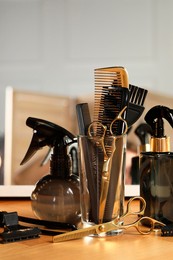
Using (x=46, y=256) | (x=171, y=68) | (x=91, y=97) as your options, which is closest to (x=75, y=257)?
(x=46, y=256)

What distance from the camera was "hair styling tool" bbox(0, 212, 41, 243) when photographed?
0.69m

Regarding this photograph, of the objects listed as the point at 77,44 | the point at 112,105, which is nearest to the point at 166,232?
the point at 112,105

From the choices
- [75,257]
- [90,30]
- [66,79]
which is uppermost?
[90,30]

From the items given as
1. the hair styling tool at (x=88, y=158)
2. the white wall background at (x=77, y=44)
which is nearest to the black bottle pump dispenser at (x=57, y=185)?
the hair styling tool at (x=88, y=158)

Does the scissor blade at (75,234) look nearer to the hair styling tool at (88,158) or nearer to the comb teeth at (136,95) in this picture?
the hair styling tool at (88,158)

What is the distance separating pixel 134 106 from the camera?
0.77 metres

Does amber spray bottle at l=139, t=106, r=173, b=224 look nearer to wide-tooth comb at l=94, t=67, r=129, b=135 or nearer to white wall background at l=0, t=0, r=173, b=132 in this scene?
wide-tooth comb at l=94, t=67, r=129, b=135

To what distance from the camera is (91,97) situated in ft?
3.93

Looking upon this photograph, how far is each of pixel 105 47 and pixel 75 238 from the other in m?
0.63

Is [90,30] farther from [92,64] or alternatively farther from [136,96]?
[136,96]

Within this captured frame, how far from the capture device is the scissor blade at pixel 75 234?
0.69 metres

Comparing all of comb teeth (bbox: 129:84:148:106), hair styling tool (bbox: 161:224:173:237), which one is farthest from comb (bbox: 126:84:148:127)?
hair styling tool (bbox: 161:224:173:237)

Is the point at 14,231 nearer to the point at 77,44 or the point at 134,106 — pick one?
the point at 134,106

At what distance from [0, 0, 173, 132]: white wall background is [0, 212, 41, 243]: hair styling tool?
0.52 meters
